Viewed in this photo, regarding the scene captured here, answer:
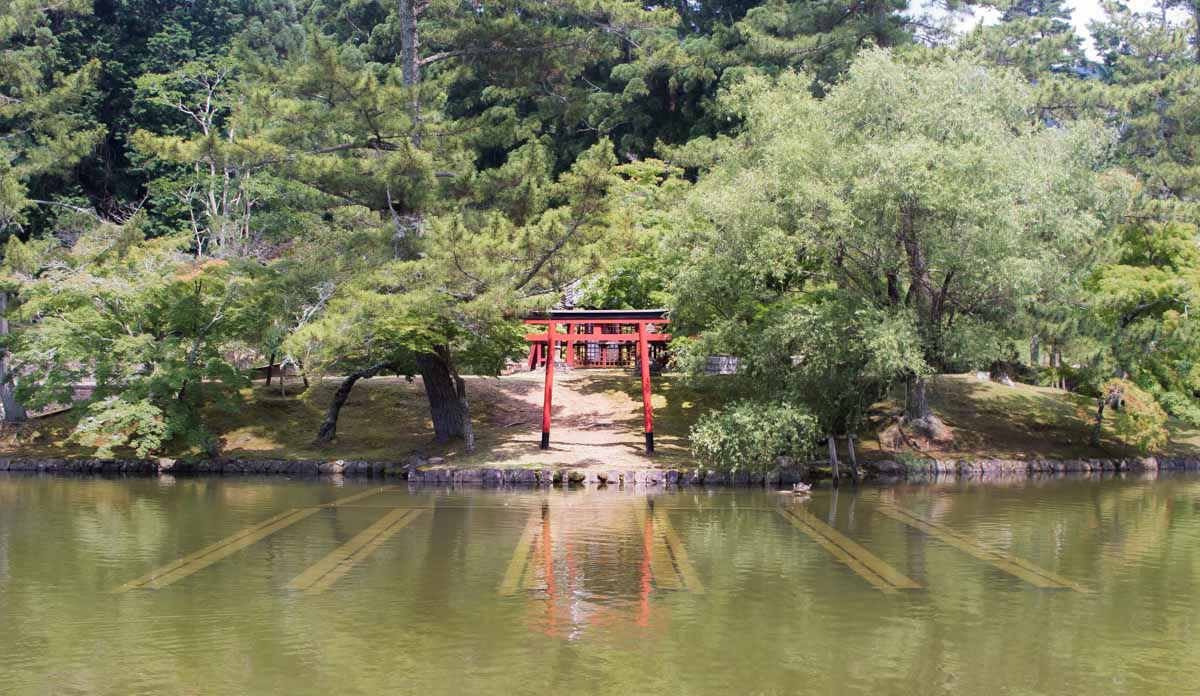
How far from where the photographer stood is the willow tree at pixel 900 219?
2102 centimetres

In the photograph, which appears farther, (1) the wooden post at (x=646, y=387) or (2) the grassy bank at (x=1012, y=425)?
(2) the grassy bank at (x=1012, y=425)

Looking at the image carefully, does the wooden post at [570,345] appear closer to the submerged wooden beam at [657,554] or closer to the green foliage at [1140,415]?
the submerged wooden beam at [657,554]

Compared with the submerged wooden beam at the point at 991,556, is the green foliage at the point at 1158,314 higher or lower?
higher

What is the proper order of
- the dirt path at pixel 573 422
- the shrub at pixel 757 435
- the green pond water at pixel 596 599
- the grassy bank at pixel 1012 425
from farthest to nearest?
the grassy bank at pixel 1012 425 → the dirt path at pixel 573 422 → the shrub at pixel 757 435 → the green pond water at pixel 596 599

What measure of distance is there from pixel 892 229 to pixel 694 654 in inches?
611

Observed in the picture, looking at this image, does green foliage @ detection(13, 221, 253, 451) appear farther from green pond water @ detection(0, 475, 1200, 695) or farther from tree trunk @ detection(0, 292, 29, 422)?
green pond water @ detection(0, 475, 1200, 695)

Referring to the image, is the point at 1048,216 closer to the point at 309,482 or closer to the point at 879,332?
the point at 879,332

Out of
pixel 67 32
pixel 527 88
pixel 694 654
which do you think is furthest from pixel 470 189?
pixel 67 32

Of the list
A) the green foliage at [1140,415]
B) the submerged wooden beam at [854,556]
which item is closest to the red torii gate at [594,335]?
the submerged wooden beam at [854,556]

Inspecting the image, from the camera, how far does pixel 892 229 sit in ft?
71.4

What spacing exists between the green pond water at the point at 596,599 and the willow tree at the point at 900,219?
560 cm

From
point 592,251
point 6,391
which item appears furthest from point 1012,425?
point 6,391

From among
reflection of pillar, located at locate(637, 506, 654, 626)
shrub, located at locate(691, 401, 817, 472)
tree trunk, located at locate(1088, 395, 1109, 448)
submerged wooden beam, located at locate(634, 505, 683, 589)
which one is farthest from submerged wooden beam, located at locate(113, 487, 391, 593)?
tree trunk, located at locate(1088, 395, 1109, 448)

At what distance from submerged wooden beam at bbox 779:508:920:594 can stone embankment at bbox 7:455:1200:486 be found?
5395 millimetres
